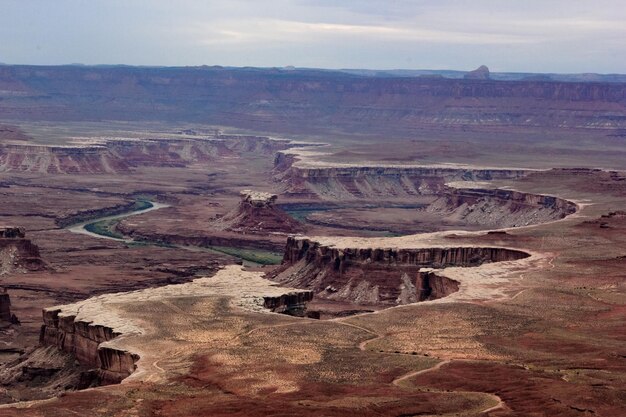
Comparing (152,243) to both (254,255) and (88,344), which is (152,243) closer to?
(254,255)

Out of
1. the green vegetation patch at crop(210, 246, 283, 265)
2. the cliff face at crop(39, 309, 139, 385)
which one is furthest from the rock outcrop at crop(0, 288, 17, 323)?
the green vegetation patch at crop(210, 246, 283, 265)

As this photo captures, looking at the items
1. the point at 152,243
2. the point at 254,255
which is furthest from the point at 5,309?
Result: the point at 152,243

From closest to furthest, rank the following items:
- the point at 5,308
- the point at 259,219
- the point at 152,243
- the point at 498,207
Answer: the point at 5,308, the point at 152,243, the point at 259,219, the point at 498,207

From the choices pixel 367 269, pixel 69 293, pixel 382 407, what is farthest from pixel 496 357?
pixel 69 293

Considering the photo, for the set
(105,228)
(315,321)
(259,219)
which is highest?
(315,321)

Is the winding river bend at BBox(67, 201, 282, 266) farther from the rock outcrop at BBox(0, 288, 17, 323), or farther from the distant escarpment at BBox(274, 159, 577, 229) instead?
the rock outcrop at BBox(0, 288, 17, 323)

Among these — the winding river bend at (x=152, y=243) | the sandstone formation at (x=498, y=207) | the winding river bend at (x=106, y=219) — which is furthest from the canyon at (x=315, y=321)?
the sandstone formation at (x=498, y=207)
